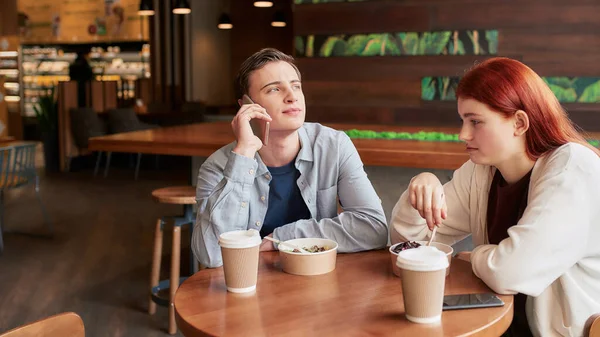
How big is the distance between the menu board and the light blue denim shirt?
10.3m

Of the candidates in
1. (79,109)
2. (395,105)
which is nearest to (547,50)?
(395,105)

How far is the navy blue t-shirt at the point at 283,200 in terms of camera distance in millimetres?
2010

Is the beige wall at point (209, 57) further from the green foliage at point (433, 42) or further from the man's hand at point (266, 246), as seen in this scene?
the man's hand at point (266, 246)

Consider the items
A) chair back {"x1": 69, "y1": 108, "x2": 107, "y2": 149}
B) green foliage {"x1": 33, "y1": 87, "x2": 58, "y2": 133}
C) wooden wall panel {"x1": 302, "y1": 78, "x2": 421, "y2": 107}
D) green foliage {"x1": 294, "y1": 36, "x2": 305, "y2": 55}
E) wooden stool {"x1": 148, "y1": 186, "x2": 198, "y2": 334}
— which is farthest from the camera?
green foliage {"x1": 33, "y1": 87, "x2": 58, "y2": 133}

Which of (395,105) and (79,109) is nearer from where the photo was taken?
(395,105)

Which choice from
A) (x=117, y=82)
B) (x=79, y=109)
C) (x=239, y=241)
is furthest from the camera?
(x=117, y=82)

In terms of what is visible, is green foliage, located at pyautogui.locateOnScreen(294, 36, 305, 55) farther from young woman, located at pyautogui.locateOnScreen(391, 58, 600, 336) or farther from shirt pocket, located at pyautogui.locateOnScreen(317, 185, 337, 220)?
young woman, located at pyautogui.locateOnScreen(391, 58, 600, 336)

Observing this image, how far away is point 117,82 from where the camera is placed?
10133mm

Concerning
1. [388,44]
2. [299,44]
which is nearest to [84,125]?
[299,44]

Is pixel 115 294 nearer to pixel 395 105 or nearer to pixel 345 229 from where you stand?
pixel 345 229

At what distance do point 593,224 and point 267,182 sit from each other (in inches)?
37.2

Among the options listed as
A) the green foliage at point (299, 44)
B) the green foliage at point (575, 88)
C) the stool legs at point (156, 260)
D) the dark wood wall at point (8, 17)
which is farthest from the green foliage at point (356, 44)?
the dark wood wall at point (8, 17)

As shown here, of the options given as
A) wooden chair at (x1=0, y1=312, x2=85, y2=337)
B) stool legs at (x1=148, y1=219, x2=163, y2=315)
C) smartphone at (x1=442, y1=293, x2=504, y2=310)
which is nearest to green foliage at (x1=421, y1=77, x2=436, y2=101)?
stool legs at (x1=148, y1=219, x2=163, y2=315)

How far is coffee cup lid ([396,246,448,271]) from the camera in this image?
1113mm
